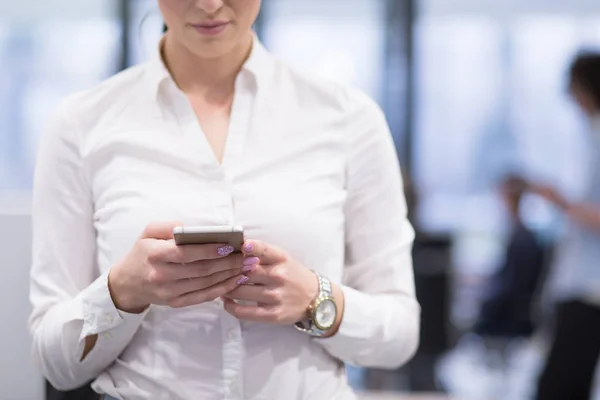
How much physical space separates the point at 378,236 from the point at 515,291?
3485 mm

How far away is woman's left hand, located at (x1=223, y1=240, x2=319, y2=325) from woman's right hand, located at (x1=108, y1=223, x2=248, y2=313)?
27 millimetres

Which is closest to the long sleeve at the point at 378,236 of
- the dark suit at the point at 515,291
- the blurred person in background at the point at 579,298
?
the blurred person in background at the point at 579,298

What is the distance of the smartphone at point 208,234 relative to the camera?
1.11m

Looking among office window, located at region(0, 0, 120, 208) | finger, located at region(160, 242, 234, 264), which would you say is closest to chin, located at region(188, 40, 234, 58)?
finger, located at region(160, 242, 234, 264)

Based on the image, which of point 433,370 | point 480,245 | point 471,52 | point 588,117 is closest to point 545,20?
point 471,52

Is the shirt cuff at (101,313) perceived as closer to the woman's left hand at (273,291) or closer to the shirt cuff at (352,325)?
the woman's left hand at (273,291)

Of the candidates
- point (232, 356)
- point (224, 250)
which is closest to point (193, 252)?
point (224, 250)

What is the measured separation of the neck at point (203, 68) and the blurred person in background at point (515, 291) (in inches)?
138

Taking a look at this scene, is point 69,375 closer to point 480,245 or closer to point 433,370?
point 433,370

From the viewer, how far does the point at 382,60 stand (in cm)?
662

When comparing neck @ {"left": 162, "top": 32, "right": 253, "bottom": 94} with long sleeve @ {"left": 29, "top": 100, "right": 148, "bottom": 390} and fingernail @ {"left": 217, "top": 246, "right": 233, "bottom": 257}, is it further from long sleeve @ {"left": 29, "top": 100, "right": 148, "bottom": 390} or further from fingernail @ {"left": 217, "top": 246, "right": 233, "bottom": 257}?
fingernail @ {"left": 217, "top": 246, "right": 233, "bottom": 257}

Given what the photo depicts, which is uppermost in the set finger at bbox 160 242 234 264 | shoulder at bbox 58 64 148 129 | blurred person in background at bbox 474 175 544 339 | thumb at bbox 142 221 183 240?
shoulder at bbox 58 64 148 129

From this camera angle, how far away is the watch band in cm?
132

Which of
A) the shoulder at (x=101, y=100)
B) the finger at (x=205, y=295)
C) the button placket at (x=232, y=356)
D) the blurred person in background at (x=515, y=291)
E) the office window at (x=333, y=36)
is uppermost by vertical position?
the office window at (x=333, y=36)
